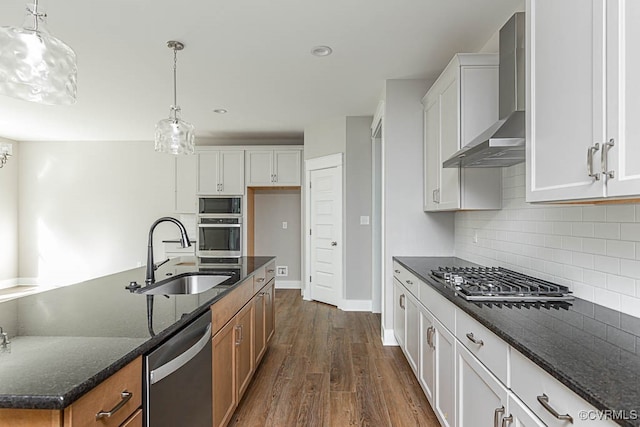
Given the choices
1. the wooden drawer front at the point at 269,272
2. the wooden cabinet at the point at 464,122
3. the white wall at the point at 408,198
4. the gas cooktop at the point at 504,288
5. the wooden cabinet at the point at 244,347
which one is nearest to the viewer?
the gas cooktop at the point at 504,288

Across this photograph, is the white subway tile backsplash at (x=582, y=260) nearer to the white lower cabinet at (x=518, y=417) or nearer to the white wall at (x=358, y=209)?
the white lower cabinet at (x=518, y=417)

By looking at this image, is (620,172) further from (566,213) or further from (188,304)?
(188,304)

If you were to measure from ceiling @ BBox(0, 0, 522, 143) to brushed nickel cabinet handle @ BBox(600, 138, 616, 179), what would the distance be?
1695 millimetres

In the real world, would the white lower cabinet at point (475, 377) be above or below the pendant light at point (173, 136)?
below

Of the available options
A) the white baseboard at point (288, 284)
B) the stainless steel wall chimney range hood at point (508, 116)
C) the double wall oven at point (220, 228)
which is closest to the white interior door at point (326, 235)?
the white baseboard at point (288, 284)

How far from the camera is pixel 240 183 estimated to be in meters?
5.95

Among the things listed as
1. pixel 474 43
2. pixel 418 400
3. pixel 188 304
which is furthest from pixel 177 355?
pixel 474 43

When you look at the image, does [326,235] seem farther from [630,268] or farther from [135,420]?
[135,420]

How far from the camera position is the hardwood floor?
2270 mm

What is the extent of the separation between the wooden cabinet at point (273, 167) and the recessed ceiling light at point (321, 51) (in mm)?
2873

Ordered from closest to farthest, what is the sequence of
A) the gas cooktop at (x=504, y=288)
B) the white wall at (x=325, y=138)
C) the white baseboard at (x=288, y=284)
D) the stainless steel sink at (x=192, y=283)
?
1. the gas cooktop at (x=504, y=288)
2. the stainless steel sink at (x=192, y=283)
3. the white wall at (x=325, y=138)
4. the white baseboard at (x=288, y=284)

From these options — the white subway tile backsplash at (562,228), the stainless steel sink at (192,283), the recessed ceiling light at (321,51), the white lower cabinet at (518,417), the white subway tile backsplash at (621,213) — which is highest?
the recessed ceiling light at (321,51)

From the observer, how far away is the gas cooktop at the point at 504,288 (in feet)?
5.46

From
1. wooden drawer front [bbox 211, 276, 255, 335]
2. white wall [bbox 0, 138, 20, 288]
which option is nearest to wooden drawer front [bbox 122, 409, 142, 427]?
wooden drawer front [bbox 211, 276, 255, 335]
